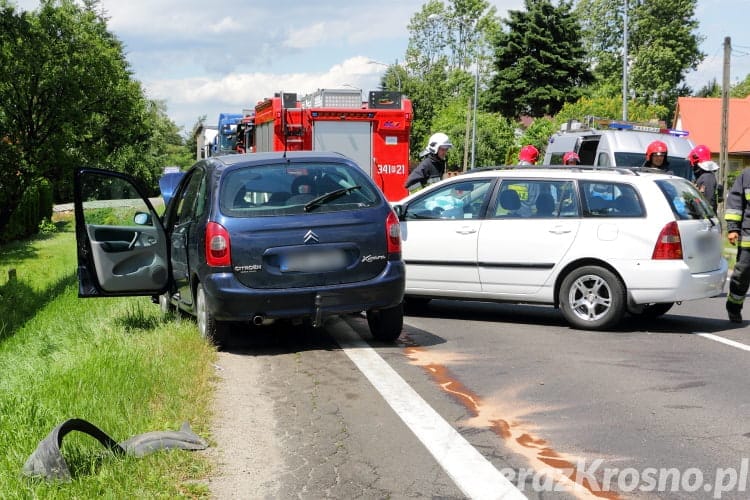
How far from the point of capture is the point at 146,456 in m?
4.95

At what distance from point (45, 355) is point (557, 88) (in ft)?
172

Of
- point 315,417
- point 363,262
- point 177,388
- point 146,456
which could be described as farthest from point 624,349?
point 146,456

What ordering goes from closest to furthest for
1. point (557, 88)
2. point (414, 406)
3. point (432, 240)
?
point (414, 406)
point (432, 240)
point (557, 88)

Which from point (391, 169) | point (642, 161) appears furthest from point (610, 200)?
point (391, 169)

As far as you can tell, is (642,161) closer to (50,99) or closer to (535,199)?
(535,199)

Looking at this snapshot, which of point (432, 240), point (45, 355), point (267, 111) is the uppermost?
point (267, 111)

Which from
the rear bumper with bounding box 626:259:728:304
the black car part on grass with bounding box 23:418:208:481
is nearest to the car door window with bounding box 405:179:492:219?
the rear bumper with bounding box 626:259:728:304

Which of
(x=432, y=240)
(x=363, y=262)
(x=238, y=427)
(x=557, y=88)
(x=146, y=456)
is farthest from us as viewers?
(x=557, y=88)

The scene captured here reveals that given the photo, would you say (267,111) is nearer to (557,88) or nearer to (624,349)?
(624,349)

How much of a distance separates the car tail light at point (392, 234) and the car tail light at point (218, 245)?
136 cm

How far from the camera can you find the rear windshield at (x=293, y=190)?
804 cm

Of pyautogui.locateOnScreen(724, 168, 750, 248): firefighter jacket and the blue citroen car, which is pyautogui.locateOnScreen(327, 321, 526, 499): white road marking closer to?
the blue citroen car

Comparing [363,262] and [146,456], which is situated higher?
[363,262]

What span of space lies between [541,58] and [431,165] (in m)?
48.6
